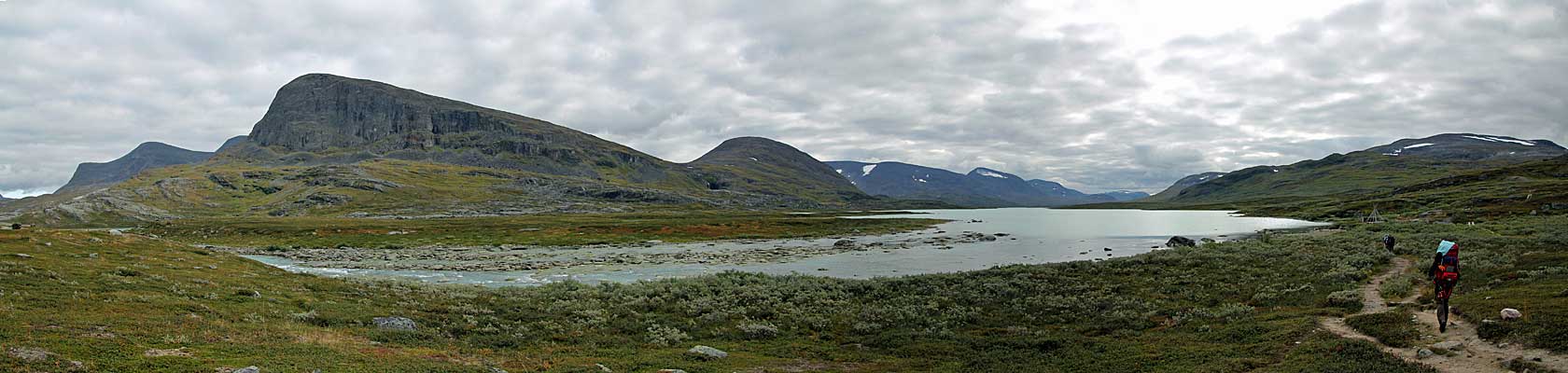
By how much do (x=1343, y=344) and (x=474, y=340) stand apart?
27.5 meters

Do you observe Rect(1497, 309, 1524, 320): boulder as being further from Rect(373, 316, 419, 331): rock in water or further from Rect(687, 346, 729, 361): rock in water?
Rect(373, 316, 419, 331): rock in water

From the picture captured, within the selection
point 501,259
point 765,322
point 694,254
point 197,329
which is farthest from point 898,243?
point 197,329

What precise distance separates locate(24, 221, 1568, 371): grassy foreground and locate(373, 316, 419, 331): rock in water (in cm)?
49

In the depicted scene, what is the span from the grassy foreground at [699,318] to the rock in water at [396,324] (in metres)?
0.49

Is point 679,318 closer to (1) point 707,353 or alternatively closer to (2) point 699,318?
(2) point 699,318

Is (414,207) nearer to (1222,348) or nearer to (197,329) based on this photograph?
(197,329)

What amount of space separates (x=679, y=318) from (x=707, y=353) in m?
7.85

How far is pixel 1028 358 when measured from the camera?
21.8 meters

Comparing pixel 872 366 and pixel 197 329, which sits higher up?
pixel 197 329

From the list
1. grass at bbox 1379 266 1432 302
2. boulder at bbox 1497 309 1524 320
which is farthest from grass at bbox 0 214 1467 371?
boulder at bbox 1497 309 1524 320

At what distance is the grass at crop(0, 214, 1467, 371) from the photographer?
1833 cm

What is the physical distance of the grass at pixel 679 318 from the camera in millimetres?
18328

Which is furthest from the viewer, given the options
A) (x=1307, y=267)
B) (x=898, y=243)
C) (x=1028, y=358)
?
(x=898, y=243)

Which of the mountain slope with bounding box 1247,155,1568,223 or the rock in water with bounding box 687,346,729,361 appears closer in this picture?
the rock in water with bounding box 687,346,729,361
